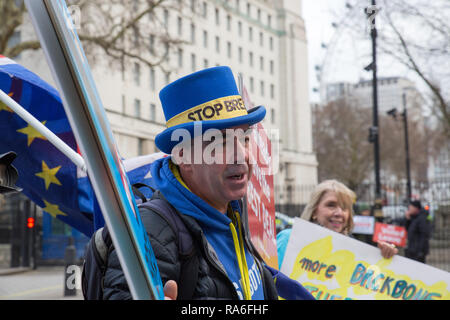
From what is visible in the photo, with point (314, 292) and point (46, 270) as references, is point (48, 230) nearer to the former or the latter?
point (46, 270)

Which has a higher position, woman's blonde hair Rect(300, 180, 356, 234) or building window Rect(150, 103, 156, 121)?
building window Rect(150, 103, 156, 121)

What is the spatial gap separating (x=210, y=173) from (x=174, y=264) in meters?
0.36

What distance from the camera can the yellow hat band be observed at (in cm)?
185

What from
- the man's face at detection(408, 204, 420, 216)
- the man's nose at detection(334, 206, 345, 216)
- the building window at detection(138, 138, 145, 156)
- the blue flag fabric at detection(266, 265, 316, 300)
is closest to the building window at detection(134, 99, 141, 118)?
the building window at detection(138, 138, 145, 156)

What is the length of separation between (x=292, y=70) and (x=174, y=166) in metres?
66.8

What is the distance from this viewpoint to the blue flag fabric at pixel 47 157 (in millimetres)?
3869

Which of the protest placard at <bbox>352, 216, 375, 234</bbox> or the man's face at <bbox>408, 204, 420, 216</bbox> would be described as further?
the man's face at <bbox>408, 204, 420, 216</bbox>

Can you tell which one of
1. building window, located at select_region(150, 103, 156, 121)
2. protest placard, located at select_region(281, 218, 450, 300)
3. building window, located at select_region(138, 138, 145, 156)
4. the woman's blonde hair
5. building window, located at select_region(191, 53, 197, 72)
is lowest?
protest placard, located at select_region(281, 218, 450, 300)

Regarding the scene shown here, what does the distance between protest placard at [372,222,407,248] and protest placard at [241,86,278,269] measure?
289 inches

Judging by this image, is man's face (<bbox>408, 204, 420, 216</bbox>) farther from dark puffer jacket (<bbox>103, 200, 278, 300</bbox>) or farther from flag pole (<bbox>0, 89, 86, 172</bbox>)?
dark puffer jacket (<bbox>103, 200, 278, 300</bbox>)

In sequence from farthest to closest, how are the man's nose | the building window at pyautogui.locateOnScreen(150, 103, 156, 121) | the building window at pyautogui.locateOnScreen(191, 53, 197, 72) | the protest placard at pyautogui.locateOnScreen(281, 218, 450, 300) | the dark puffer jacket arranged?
the building window at pyautogui.locateOnScreen(191, 53, 197, 72), the building window at pyautogui.locateOnScreen(150, 103, 156, 121), the man's nose, the protest placard at pyautogui.locateOnScreen(281, 218, 450, 300), the dark puffer jacket

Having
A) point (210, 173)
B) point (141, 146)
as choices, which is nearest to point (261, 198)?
point (210, 173)

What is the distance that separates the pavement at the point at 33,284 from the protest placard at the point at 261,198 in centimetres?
628
